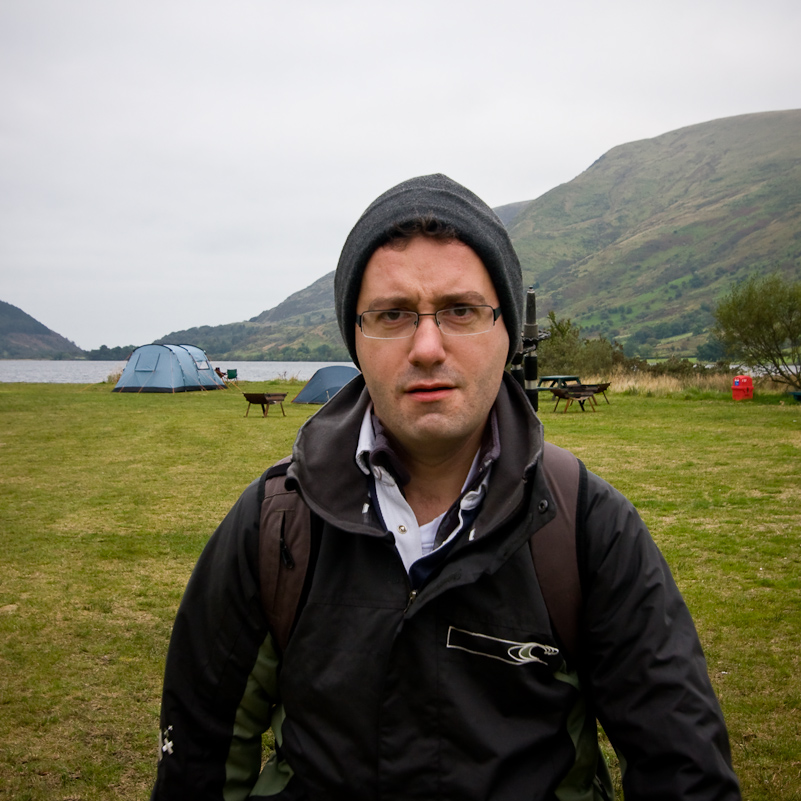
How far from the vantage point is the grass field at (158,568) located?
3389 millimetres

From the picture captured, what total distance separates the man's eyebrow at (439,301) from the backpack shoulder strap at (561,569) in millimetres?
539

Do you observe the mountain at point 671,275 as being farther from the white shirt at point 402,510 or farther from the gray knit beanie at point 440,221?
the white shirt at point 402,510

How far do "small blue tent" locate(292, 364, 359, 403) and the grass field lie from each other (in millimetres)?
8711

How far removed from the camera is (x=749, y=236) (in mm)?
151375

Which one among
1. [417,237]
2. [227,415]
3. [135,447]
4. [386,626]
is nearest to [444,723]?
[386,626]

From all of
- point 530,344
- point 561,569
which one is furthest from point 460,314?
point 530,344

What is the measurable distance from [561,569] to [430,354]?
2.03 feet

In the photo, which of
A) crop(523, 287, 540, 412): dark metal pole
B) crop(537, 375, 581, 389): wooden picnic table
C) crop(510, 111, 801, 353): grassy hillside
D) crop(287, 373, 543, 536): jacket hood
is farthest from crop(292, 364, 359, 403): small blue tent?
crop(510, 111, 801, 353): grassy hillside

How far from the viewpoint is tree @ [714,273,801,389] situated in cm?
2202

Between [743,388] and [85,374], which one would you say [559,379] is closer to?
[743,388]

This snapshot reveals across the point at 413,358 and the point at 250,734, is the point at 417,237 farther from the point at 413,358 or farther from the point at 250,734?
the point at 250,734

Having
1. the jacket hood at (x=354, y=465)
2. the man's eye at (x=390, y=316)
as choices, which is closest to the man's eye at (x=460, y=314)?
the man's eye at (x=390, y=316)

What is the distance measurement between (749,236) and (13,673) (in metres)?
174

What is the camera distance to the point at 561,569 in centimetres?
159
